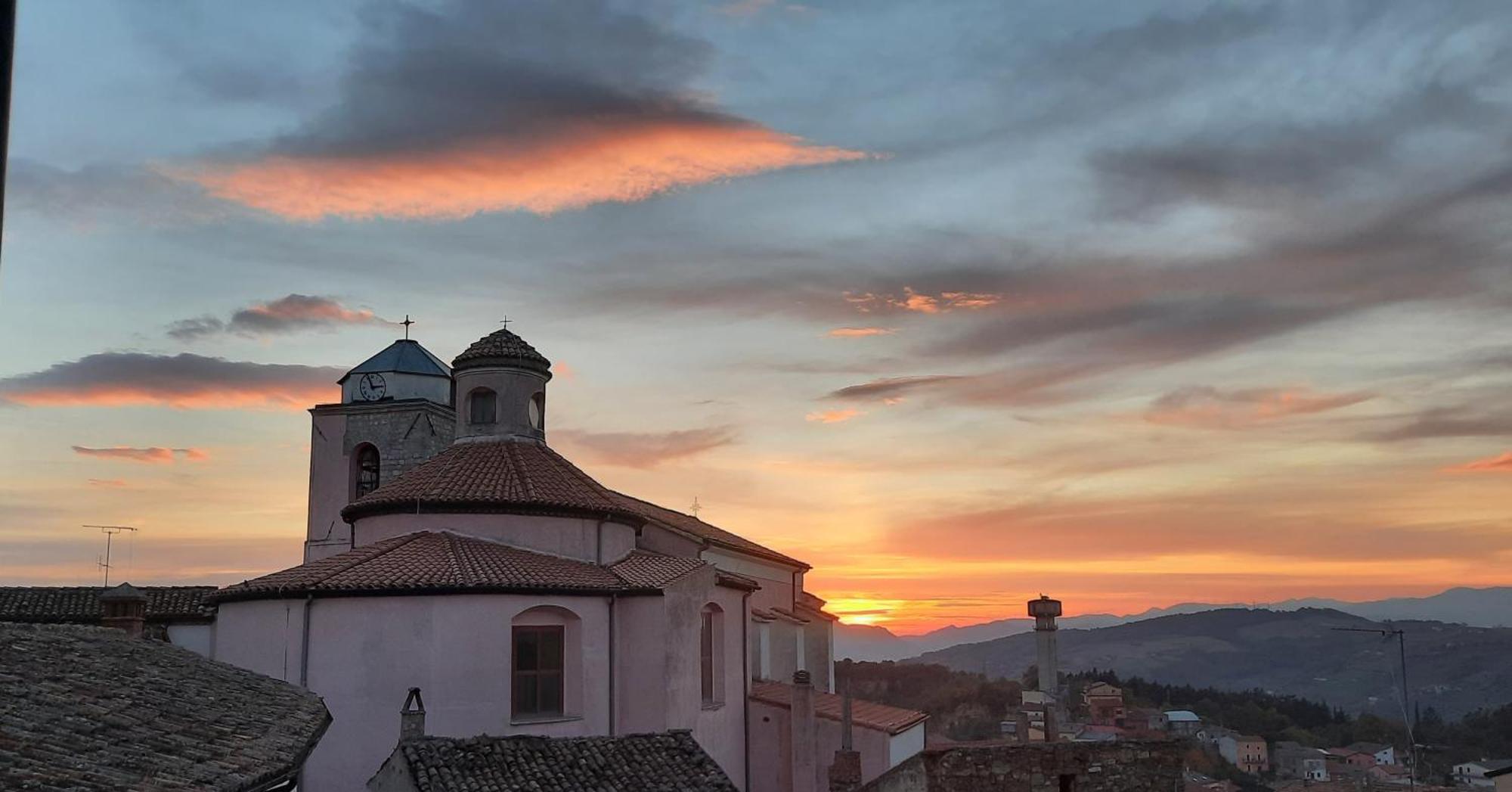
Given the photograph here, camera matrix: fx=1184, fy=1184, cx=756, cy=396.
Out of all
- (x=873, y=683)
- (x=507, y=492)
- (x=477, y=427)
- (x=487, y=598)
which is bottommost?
(x=873, y=683)

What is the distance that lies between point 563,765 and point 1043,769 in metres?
5.97

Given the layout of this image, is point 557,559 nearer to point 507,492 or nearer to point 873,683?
point 507,492

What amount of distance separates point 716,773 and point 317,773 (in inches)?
303

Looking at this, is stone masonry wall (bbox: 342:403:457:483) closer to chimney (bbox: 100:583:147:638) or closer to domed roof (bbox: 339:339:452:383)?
domed roof (bbox: 339:339:452:383)

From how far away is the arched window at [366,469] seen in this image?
33.1m

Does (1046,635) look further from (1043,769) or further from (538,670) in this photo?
(1043,769)

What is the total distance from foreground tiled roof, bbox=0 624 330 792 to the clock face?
59.6 feet

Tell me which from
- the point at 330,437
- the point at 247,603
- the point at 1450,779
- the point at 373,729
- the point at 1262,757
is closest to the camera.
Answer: the point at 373,729

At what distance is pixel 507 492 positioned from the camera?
22750mm

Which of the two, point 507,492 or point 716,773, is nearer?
point 716,773

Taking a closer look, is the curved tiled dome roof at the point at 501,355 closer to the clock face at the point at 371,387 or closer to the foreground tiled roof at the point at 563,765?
the clock face at the point at 371,387

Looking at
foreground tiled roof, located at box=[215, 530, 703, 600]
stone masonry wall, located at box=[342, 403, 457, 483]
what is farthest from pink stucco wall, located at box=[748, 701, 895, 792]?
stone masonry wall, located at box=[342, 403, 457, 483]

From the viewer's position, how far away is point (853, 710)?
28750 mm

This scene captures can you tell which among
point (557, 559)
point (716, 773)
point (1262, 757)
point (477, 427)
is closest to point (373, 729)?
point (557, 559)
